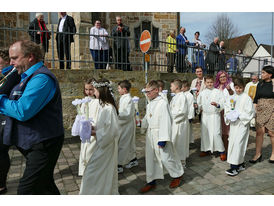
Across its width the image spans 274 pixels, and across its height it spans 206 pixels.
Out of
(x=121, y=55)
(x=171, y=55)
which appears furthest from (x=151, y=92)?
(x=171, y=55)

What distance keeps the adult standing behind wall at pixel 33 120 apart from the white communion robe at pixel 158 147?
1.82m

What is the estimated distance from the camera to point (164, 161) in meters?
3.86

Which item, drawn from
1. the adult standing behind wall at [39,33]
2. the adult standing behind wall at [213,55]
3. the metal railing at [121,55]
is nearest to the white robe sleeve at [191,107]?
the metal railing at [121,55]

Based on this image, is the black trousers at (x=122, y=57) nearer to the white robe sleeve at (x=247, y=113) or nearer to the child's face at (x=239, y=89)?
the child's face at (x=239, y=89)

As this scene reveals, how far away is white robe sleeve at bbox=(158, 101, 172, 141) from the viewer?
3.75 meters

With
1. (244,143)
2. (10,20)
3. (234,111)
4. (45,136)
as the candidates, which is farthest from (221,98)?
(10,20)

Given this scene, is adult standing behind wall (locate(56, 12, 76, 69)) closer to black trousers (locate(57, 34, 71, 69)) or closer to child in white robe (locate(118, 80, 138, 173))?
black trousers (locate(57, 34, 71, 69))

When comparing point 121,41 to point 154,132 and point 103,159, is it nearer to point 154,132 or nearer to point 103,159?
point 154,132

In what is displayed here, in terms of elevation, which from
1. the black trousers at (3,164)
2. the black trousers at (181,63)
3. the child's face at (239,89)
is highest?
the black trousers at (181,63)

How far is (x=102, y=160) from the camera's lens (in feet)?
10.6

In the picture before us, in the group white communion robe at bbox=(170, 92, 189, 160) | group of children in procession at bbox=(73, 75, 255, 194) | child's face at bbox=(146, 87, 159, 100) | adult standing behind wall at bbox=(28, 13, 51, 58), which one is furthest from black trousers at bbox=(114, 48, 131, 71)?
child's face at bbox=(146, 87, 159, 100)

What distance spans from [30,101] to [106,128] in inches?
47.1

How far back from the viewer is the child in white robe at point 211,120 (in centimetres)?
552

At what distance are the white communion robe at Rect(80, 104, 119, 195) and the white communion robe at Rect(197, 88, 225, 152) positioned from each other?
9.96 ft
